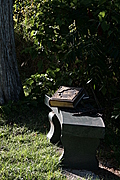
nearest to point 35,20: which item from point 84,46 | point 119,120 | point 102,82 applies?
point 84,46

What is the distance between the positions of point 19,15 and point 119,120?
10.7 ft

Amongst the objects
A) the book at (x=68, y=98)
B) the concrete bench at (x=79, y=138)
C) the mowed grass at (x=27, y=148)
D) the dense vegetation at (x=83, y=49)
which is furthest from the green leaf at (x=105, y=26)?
the mowed grass at (x=27, y=148)

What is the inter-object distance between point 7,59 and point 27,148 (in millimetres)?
1674

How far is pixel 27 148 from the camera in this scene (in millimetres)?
3949

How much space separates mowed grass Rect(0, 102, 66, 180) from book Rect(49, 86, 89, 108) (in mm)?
591

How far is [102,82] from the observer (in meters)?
4.55

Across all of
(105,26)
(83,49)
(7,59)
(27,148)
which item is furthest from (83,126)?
(7,59)

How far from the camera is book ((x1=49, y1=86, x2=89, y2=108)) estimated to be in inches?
149

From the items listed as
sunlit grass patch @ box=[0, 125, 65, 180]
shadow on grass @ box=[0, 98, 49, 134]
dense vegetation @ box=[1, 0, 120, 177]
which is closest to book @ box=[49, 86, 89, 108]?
dense vegetation @ box=[1, 0, 120, 177]

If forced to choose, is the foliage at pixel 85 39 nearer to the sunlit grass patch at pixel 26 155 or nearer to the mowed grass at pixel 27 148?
the mowed grass at pixel 27 148

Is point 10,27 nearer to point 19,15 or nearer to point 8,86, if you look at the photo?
point 8,86

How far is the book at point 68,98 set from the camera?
3.78 metres

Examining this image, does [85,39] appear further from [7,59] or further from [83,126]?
[83,126]

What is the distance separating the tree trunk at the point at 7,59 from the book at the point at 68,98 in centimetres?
131
